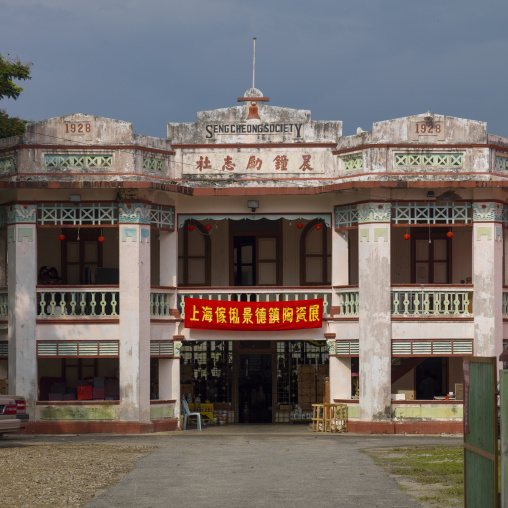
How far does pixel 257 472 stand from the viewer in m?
15.6

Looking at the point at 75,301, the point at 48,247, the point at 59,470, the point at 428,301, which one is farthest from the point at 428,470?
the point at 48,247

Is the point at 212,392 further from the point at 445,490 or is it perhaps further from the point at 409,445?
the point at 445,490

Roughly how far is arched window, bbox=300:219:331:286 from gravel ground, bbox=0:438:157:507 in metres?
8.35

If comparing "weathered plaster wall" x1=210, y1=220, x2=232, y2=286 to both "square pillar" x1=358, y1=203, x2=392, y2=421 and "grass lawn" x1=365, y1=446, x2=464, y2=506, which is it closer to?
"square pillar" x1=358, y1=203, x2=392, y2=421

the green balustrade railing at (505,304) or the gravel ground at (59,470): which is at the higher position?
the green balustrade railing at (505,304)

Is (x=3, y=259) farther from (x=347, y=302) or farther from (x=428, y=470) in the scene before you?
(x=428, y=470)

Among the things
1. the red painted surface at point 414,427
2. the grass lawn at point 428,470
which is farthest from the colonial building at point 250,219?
the grass lawn at point 428,470

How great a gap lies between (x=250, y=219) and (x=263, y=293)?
6.39ft

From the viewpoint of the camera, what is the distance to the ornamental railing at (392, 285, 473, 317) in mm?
23891

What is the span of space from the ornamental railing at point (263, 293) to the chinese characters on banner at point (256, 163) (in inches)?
113

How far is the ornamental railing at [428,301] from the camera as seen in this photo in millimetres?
23891

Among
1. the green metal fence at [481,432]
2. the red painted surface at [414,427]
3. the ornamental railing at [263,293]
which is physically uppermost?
the ornamental railing at [263,293]

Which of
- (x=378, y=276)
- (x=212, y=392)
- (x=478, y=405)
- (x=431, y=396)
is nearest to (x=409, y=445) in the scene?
(x=378, y=276)

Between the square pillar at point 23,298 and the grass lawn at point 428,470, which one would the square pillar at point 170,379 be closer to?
the square pillar at point 23,298
